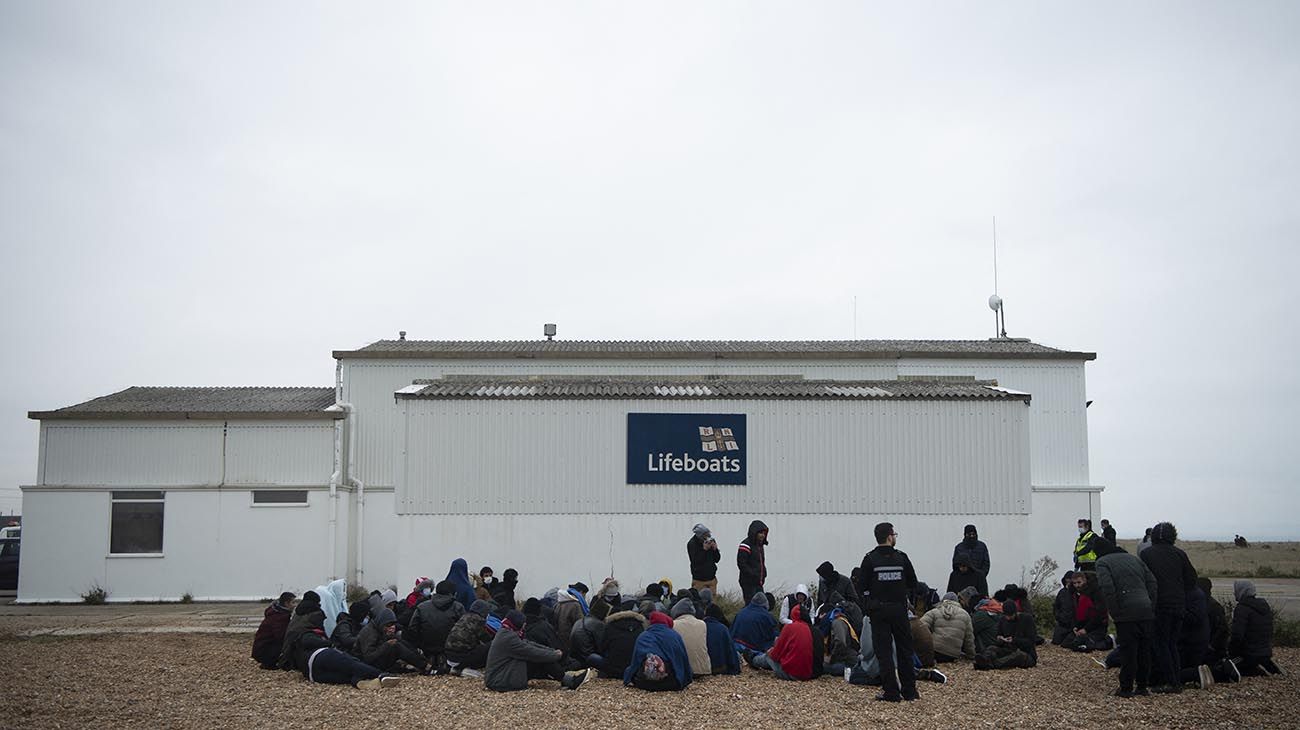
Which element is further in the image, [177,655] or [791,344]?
[791,344]

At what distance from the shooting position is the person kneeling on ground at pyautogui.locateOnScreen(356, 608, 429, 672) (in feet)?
38.5

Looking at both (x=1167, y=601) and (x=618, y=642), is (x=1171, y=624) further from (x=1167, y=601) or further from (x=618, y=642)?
(x=618, y=642)

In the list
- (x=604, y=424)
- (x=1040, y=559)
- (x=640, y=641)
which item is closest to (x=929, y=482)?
(x=1040, y=559)

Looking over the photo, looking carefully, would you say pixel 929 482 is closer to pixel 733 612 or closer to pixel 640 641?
pixel 733 612

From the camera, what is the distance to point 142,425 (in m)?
21.7

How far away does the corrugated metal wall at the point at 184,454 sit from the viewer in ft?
70.4

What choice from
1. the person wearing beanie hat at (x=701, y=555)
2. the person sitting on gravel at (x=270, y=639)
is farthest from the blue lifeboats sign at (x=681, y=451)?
the person sitting on gravel at (x=270, y=639)

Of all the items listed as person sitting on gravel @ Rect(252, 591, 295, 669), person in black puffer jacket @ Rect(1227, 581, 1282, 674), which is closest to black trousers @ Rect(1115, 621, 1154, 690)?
Answer: person in black puffer jacket @ Rect(1227, 581, 1282, 674)

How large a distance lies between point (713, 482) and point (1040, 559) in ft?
21.4

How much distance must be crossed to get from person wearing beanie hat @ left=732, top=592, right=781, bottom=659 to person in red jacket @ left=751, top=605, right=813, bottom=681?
82cm

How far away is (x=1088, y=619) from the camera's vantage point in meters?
13.2

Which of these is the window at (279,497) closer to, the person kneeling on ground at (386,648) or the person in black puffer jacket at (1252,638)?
the person kneeling on ground at (386,648)

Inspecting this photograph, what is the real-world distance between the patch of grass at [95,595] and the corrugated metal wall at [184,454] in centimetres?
200

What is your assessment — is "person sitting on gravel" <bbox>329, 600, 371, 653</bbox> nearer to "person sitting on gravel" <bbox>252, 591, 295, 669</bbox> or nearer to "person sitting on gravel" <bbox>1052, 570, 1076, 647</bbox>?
"person sitting on gravel" <bbox>252, 591, 295, 669</bbox>
